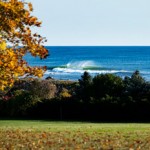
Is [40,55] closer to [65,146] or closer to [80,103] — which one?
[65,146]

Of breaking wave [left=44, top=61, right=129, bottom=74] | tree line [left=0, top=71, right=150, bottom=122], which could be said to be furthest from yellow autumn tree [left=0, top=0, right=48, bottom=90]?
breaking wave [left=44, top=61, right=129, bottom=74]

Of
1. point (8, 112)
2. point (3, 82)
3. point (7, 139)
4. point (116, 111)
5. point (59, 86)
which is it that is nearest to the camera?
point (3, 82)

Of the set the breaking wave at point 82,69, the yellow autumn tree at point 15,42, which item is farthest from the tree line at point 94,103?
the breaking wave at point 82,69

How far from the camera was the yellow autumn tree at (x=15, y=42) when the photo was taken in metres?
14.6

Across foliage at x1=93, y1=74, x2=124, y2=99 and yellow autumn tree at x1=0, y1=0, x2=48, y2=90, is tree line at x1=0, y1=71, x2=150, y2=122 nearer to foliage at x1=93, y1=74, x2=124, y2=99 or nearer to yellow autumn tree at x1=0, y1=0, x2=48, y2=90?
foliage at x1=93, y1=74, x2=124, y2=99

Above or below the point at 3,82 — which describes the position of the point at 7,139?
below

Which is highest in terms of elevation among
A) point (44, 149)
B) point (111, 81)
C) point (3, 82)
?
point (111, 81)

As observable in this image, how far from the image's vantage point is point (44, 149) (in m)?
15.3

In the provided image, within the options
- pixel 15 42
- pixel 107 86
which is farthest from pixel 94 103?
pixel 15 42

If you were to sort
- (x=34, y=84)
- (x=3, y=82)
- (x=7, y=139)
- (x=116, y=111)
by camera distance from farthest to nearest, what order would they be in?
(x=34, y=84)
(x=116, y=111)
(x=7, y=139)
(x=3, y=82)

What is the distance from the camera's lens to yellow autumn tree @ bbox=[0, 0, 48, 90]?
14.6 meters

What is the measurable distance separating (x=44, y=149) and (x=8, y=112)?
26.7 metres

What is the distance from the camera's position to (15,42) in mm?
16328

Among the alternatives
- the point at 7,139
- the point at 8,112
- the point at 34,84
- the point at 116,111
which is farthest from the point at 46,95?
the point at 7,139
